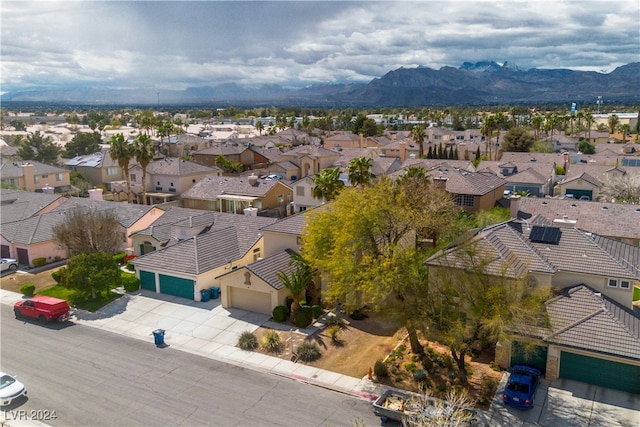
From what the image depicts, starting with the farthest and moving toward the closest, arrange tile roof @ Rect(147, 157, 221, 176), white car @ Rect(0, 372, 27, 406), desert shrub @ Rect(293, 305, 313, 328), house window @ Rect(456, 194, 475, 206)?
tile roof @ Rect(147, 157, 221, 176) < house window @ Rect(456, 194, 475, 206) < desert shrub @ Rect(293, 305, 313, 328) < white car @ Rect(0, 372, 27, 406)

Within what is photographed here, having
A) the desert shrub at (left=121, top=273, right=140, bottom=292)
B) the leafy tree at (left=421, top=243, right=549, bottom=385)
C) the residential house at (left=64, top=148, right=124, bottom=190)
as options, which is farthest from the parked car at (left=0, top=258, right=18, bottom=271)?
the residential house at (left=64, top=148, right=124, bottom=190)

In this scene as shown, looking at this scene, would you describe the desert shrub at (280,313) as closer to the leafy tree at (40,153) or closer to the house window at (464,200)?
the house window at (464,200)

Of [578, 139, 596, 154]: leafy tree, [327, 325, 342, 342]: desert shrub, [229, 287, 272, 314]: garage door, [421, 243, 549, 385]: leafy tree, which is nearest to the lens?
[421, 243, 549, 385]: leafy tree

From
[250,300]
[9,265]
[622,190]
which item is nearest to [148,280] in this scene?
[250,300]

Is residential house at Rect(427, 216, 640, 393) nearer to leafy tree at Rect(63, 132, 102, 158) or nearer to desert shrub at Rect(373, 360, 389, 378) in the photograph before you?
desert shrub at Rect(373, 360, 389, 378)

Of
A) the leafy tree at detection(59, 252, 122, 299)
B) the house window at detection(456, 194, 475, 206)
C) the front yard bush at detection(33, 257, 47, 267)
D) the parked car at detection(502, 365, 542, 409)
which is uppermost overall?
the house window at detection(456, 194, 475, 206)

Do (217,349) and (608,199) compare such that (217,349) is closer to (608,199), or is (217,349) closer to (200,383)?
(200,383)

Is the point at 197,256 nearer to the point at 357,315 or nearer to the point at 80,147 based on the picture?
the point at 357,315
